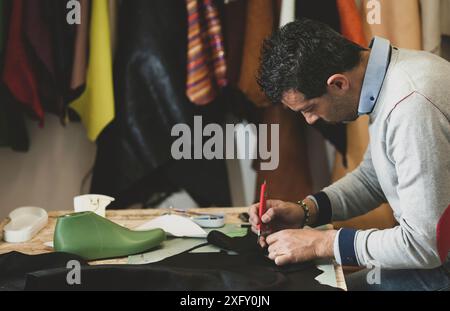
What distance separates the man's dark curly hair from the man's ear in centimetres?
1

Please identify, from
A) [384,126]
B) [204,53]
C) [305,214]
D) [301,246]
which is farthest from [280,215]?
[204,53]

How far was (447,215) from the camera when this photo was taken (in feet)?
4.03

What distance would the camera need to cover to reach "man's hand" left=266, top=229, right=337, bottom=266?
1303 mm

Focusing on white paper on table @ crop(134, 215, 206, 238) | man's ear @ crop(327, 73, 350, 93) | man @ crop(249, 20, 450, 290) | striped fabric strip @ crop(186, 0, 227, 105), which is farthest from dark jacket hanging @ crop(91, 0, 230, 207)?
man's ear @ crop(327, 73, 350, 93)

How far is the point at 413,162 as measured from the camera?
4.01 ft

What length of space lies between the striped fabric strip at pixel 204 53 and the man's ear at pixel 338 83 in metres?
0.82

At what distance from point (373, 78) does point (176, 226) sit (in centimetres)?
61

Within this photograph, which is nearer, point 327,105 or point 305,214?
point 327,105

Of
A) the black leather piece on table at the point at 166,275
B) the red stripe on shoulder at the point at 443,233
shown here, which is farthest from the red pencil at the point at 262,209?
the red stripe on shoulder at the point at 443,233

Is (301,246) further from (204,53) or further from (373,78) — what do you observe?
(204,53)

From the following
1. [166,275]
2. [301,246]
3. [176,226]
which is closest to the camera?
[166,275]

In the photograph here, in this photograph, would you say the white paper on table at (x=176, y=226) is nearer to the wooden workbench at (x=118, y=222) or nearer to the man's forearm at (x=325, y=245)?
the wooden workbench at (x=118, y=222)

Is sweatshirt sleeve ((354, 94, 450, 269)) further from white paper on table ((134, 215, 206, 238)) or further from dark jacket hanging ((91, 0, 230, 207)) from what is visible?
dark jacket hanging ((91, 0, 230, 207))

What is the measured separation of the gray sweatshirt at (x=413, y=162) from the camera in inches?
47.7
